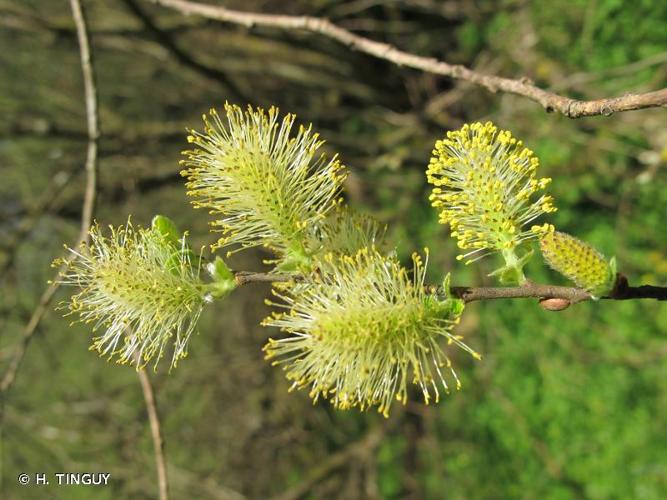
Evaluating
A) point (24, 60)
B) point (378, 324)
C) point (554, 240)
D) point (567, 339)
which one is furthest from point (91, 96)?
point (24, 60)

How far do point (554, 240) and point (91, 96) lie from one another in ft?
3.93

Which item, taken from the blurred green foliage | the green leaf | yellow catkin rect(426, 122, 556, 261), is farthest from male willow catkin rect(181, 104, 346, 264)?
the blurred green foliage

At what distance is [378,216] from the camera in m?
3.96

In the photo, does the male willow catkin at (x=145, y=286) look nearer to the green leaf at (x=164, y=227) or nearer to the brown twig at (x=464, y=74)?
the green leaf at (x=164, y=227)

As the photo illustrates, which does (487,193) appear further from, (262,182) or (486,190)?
(262,182)

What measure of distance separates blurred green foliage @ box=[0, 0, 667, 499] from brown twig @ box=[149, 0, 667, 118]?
1276mm

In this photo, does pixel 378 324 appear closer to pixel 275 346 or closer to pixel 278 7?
pixel 275 346

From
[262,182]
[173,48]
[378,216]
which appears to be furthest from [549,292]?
[378,216]

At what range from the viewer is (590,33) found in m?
3.34

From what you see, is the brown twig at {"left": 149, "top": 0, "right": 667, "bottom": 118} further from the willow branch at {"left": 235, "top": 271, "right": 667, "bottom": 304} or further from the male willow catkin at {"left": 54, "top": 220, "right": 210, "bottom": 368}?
the male willow catkin at {"left": 54, "top": 220, "right": 210, "bottom": 368}

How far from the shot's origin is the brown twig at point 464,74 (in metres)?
0.96

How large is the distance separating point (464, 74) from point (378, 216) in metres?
2.62

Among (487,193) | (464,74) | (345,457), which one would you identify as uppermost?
(464,74)

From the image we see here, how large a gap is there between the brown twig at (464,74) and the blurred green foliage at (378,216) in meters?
1.28
